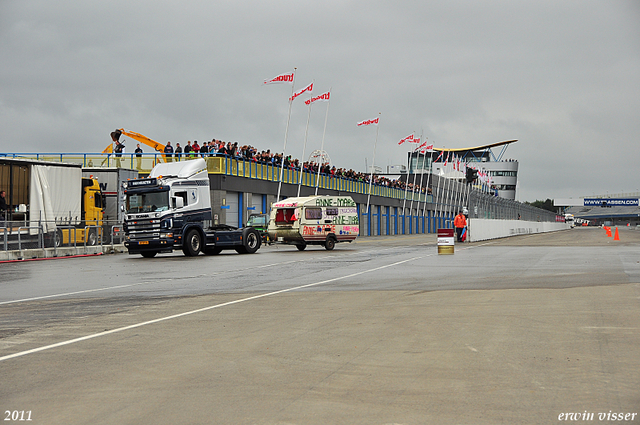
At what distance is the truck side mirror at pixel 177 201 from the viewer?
28172mm

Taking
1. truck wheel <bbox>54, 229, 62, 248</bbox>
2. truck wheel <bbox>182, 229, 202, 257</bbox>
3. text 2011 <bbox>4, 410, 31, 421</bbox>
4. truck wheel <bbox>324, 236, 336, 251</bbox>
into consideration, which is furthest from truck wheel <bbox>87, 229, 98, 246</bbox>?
text 2011 <bbox>4, 410, 31, 421</bbox>

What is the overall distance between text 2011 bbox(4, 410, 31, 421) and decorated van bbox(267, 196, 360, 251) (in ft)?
93.6

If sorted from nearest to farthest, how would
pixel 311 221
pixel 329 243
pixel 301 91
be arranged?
pixel 311 221, pixel 329 243, pixel 301 91

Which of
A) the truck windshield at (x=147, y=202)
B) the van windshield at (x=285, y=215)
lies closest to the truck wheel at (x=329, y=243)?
the van windshield at (x=285, y=215)

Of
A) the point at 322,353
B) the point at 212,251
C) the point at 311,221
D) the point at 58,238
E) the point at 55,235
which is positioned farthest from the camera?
the point at 311,221

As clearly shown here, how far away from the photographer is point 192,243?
94.6 feet

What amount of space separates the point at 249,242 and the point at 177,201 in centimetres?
451

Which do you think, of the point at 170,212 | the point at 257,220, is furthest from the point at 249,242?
the point at 257,220

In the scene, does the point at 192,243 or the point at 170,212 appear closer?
the point at 170,212

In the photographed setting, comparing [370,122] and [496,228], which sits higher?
[370,122]

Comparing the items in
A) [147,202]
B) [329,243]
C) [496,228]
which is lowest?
[329,243]

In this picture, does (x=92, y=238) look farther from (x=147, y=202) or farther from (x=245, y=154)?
(x=245, y=154)

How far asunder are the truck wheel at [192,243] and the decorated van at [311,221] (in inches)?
240

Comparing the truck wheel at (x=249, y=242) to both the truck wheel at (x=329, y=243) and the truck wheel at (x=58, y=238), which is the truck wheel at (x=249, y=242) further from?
the truck wheel at (x=58, y=238)
